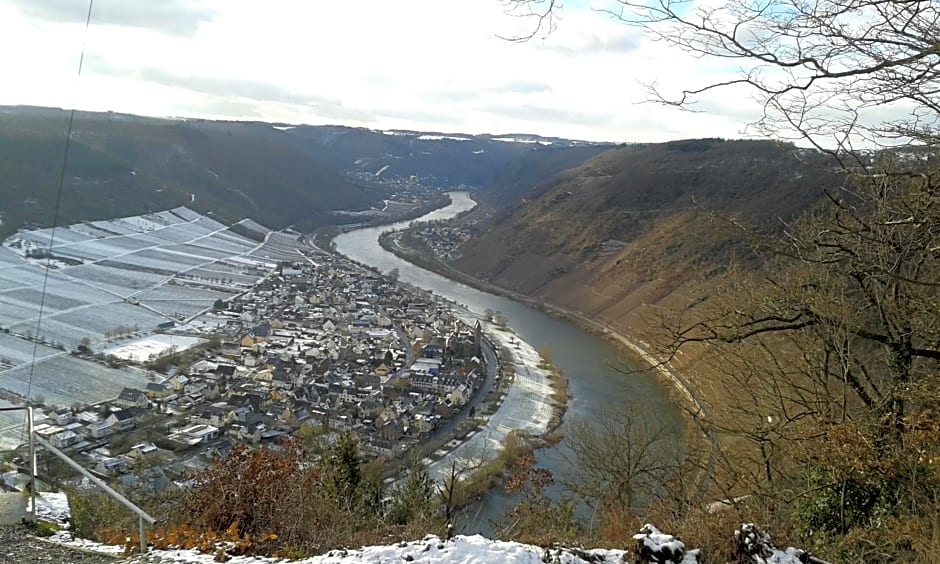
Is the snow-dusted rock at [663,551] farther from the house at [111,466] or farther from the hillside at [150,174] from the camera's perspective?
the hillside at [150,174]

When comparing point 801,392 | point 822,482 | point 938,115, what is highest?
point 938,115

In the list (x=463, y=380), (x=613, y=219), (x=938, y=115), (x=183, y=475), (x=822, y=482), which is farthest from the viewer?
(x=613, y=219)

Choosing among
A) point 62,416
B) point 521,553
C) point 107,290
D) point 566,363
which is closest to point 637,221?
→ point 566,363

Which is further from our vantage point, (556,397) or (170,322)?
(170,322)

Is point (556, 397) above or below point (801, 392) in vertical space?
below

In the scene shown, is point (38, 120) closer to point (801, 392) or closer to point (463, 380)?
point (463, 380)

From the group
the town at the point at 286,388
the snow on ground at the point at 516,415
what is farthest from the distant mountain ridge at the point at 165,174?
the snow on ground at the point at 516,415

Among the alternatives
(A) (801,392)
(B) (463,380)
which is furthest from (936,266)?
(B) (463,380)

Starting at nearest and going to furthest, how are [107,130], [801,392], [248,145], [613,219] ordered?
[801,392] → [613,219] → [107,130] → [248,145]
